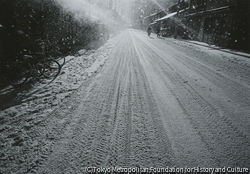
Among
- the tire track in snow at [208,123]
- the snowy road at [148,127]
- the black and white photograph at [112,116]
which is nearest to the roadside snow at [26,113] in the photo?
the black and white photograph at [112,116]

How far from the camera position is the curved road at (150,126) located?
7.25 ft

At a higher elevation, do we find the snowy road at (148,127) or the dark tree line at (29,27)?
the dark tree line at (29,27)

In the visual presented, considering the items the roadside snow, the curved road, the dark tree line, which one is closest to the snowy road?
the curved road

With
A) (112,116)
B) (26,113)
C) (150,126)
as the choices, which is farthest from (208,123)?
(26,113)

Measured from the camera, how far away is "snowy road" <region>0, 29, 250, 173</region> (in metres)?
2.21

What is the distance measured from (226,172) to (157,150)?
0.97 metres

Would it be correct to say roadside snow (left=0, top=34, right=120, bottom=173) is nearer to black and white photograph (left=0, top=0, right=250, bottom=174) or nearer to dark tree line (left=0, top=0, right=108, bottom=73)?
black and white photograph (left=0, top=0, right=250, bottom=174)

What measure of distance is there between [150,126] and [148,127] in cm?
6

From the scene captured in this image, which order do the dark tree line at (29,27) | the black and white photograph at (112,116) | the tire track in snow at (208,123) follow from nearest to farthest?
the black and white photograph at (112,116), the tire track in snow at (208,123), the dark tree line at (29,27)

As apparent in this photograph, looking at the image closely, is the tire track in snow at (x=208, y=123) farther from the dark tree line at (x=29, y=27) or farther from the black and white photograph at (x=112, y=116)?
the dark tree line at (x=29, y=27)

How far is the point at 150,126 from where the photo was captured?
2977 mm

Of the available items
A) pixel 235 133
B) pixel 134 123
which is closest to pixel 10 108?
pixel 134 123

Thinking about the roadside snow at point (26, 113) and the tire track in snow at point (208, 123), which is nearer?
the roadside snow at point (26, 113)

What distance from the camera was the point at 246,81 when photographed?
5848 millimetres
